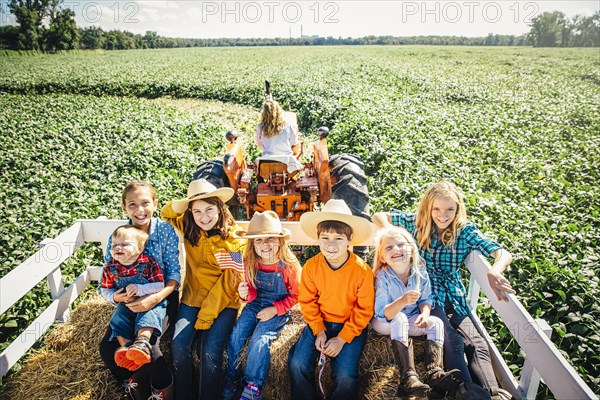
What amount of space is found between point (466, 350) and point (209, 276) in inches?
84.4

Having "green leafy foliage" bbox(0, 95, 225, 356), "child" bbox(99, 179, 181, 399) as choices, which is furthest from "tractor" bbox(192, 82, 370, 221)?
"green leafy foliage" bbox(0, 95, 225, 356)

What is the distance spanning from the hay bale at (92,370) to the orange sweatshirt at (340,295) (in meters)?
0.38

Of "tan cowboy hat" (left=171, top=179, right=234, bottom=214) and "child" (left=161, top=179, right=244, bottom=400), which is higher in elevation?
"tan cowboy hat" (left=171, top=179, right=234, bottom=214)

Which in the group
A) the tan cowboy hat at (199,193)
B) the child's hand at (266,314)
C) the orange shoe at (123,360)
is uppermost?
the tan cowboy hat at (199,193)

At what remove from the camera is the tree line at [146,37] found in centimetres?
4381

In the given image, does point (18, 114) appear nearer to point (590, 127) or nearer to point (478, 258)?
point (478, 258)

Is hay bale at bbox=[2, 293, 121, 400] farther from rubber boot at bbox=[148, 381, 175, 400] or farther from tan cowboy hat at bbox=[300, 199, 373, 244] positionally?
tan cowboy hat at bbox=[300, 199, 373, 244]

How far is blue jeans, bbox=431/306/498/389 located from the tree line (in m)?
54.3

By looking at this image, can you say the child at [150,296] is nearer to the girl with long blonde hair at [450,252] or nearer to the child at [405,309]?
the child at [405,309]

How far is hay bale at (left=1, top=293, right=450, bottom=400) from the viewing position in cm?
283

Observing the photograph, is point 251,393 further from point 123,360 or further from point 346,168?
point 346,168

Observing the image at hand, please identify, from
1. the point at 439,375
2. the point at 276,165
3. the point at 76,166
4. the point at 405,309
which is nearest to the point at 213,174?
the point at 276,165

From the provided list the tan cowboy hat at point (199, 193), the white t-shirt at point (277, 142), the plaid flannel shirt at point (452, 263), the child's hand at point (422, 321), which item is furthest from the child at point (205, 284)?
the white t-shirt at point (277, 142)

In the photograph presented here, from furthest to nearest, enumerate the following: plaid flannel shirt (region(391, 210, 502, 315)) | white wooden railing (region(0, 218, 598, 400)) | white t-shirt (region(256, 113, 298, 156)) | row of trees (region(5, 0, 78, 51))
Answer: row of trees (region(5, 0, 78, 51))
white t-shirt (region(256, 113, 298, 156))
plaid flannel shirt (region(391, 210, 502, 315))
white wooden railing (region(0, 218, 598, 400))
